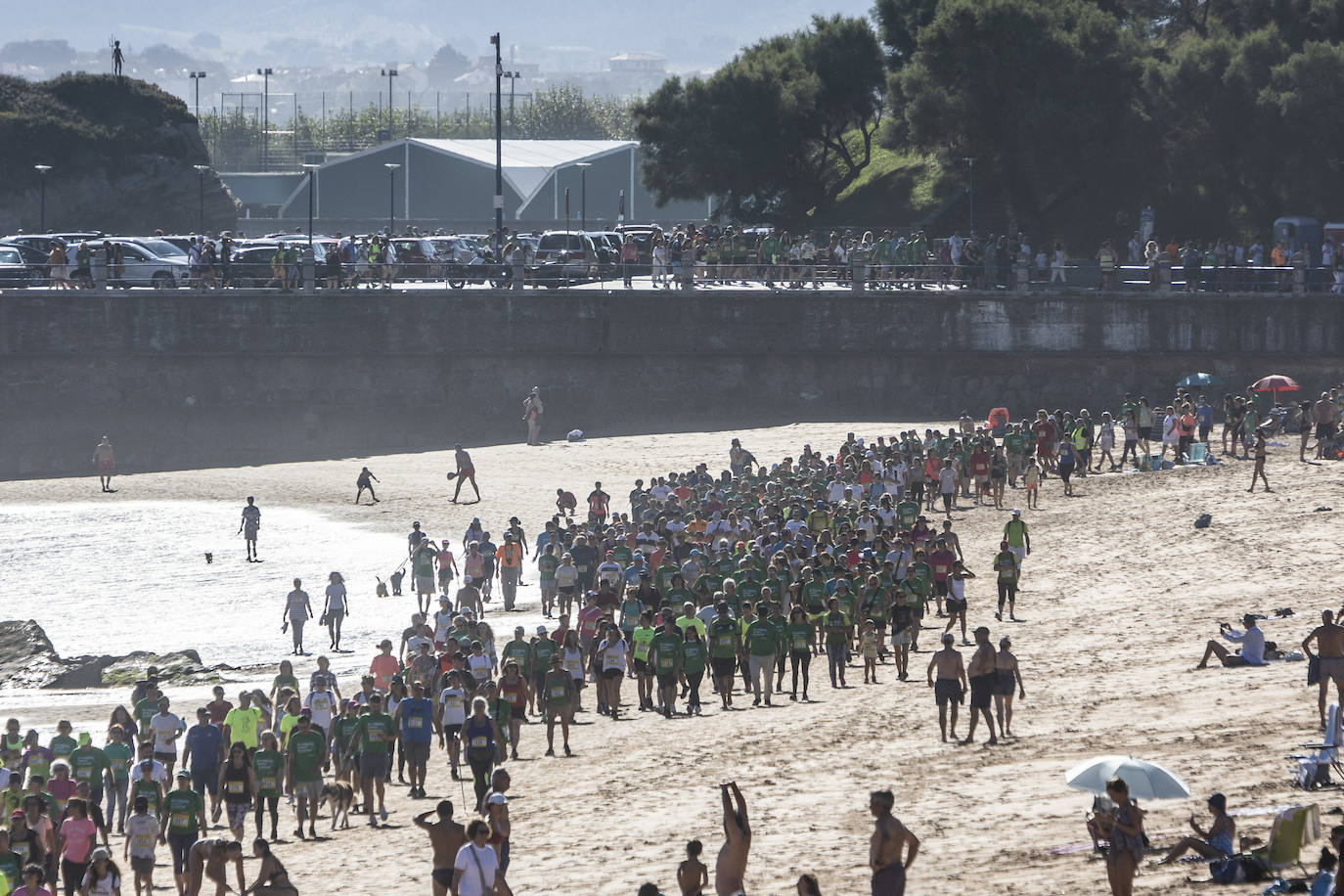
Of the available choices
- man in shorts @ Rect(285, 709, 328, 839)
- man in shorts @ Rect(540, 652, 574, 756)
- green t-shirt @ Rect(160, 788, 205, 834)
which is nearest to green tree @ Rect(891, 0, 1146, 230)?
man in shorts @ Rect(540, 652, 574, 756)

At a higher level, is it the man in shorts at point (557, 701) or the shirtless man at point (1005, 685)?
the shirtless man at point (1005, 685)

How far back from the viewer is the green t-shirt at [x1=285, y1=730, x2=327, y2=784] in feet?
46.4

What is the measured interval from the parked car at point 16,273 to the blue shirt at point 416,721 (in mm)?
24767

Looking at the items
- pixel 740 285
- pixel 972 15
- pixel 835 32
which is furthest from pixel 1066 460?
pixel 835 32

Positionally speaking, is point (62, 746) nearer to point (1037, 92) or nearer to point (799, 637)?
point (799, 637)

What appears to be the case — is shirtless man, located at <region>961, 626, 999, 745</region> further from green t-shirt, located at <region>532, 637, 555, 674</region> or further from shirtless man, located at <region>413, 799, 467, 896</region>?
shirtless man, located at <region>413, 799, 467, 896</region>

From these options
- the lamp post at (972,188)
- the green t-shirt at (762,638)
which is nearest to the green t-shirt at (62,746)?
the green t-shirt at (762,638)

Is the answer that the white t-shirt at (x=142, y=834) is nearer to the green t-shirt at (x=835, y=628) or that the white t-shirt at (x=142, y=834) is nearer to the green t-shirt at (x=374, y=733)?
the green t-shirt at (x=374, y=733)

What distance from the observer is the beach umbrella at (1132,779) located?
35.6 ft

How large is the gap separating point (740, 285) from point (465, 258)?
7.55 meters

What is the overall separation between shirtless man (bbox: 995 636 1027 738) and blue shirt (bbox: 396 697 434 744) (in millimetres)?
4918

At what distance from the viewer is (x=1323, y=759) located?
11.8m

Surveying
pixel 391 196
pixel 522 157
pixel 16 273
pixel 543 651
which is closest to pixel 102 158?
pixel 391 196

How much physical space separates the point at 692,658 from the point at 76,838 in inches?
259
